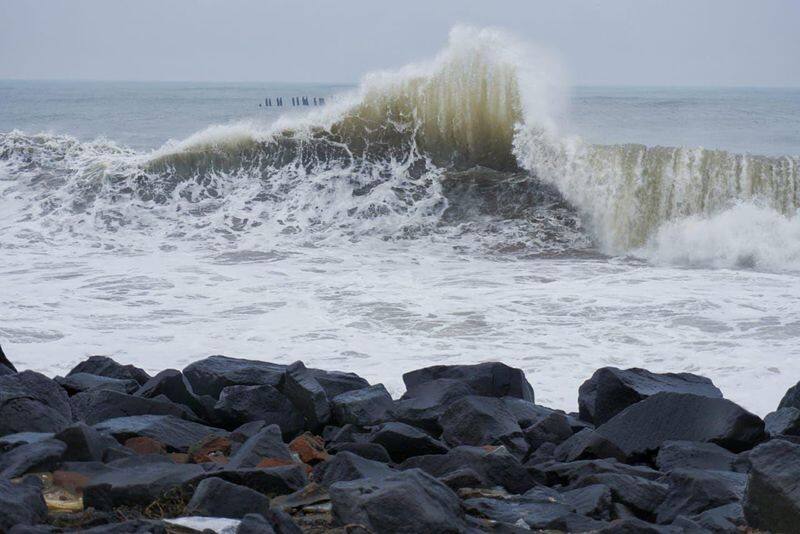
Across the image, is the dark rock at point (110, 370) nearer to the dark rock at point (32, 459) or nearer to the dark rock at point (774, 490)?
the dark rock at point (32, 459)

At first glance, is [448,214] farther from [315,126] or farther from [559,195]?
[315,126]

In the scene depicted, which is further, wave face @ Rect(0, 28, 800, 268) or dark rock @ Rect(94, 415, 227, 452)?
wave face @ Rect(0, 28, 800, 268)

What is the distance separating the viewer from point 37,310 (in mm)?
9094

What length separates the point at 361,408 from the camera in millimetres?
4785

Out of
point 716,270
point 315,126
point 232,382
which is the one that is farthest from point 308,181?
point 232,382

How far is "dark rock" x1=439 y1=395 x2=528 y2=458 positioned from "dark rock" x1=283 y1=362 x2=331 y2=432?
587 mm

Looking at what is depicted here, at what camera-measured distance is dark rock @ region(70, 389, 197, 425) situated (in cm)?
464

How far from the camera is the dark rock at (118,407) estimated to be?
4.64m

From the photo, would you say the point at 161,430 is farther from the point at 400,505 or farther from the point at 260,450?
the point at 400,505

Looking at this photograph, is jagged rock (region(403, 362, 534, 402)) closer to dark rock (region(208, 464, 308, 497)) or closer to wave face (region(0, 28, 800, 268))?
dark rock (region(208, 464, 308, 497))

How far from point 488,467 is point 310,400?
130 cm

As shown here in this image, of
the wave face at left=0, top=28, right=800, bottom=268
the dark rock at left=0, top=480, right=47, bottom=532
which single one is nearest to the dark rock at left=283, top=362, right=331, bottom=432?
the dark rock at left=0, top=480, right=47, bottom=532

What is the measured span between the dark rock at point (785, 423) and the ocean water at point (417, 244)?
1.77 m

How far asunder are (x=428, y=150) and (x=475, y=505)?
1359 cm
